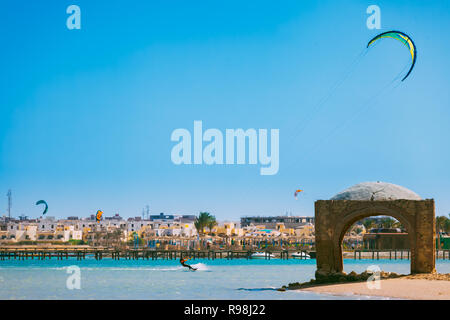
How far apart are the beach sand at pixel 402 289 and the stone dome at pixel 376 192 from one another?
4040 mm

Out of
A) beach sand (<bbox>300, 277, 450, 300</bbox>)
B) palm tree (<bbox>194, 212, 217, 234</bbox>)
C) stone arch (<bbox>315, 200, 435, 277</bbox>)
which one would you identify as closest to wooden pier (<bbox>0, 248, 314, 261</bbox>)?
palm tree (<bbox>194, 212, 217, 234</bbox>)

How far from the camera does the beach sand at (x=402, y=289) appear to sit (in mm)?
Answer: 26141

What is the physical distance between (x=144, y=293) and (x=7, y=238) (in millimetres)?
122069

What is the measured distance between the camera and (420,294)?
26297 millimetres

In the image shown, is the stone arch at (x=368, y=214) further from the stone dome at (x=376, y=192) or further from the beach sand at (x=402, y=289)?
the beach sand at (x=402, y=289)

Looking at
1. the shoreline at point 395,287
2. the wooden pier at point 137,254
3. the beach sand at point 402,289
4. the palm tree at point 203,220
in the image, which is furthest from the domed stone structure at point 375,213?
the palm tree at point 203,220

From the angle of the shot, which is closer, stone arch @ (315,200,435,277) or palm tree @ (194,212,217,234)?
stone arch @ (315,200,435,277)

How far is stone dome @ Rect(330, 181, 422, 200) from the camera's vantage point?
31.5 metres

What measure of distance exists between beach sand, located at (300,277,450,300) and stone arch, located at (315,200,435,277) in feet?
4.68

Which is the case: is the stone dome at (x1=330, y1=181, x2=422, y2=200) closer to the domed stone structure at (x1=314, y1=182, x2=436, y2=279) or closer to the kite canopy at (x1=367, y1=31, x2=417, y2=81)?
the domed stone structure at (x1=314, y1=182, x2=436, y2=279)

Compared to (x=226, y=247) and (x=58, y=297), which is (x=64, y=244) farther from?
(x=58, y=297)
